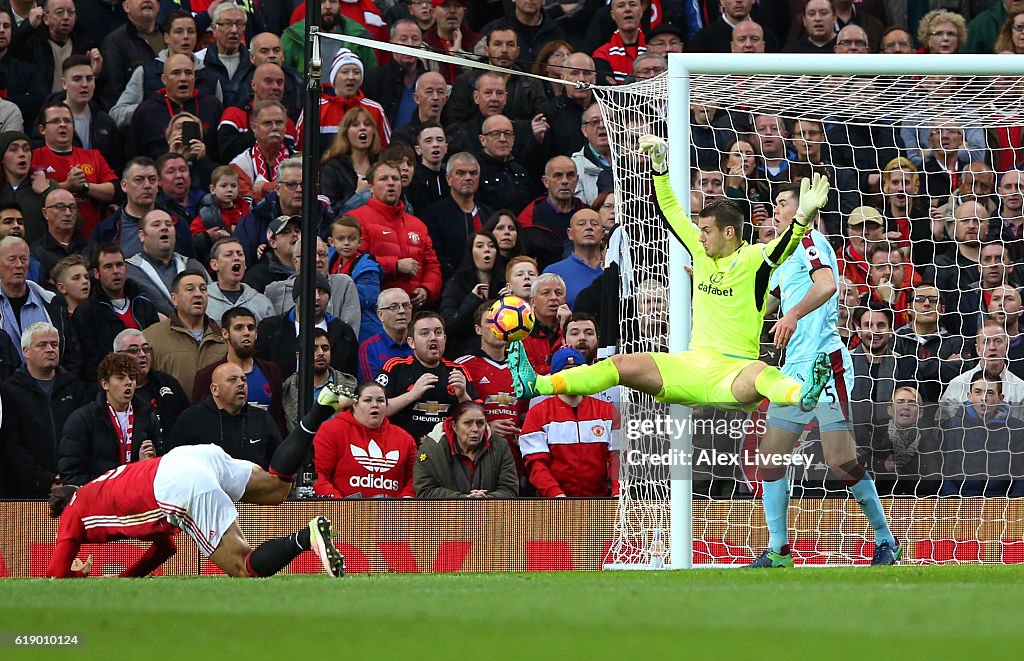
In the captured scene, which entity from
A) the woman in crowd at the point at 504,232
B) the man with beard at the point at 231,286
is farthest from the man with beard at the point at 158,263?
the woman in crowd at the point at 504,232

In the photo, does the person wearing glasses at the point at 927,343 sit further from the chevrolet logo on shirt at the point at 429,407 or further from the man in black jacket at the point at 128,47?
the man in black jacket at the point at 128,47

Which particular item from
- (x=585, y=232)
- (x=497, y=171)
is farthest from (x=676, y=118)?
(x=497, y=171)

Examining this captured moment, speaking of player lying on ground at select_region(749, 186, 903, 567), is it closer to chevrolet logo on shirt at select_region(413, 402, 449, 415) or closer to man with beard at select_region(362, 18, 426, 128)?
chevrolet logo on shirt at select_region(413, 402, 449, 415)

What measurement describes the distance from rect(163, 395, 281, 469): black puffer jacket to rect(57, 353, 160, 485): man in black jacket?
9.5 inches

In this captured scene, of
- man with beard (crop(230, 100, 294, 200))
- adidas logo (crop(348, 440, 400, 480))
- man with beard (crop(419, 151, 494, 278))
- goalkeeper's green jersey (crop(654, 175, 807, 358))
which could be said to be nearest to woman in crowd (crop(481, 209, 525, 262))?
man with beard (crop(419, 151, 494, 278))

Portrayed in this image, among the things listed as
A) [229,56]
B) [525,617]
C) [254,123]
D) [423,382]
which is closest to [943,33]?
[423,382]

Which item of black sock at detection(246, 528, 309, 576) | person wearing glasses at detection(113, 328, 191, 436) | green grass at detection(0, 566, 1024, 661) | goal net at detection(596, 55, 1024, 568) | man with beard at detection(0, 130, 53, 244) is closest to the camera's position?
green grass at detection(0, 566, 1024, 661)

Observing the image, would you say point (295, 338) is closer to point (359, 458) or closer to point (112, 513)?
point (359, 458)

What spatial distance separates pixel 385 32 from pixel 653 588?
7.51 m

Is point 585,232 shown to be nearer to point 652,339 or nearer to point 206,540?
point 652,339

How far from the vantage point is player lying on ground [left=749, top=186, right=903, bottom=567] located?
8672mm

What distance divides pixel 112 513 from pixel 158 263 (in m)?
3.22

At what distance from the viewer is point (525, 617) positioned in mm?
5508

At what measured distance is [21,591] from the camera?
6820 millimetres
